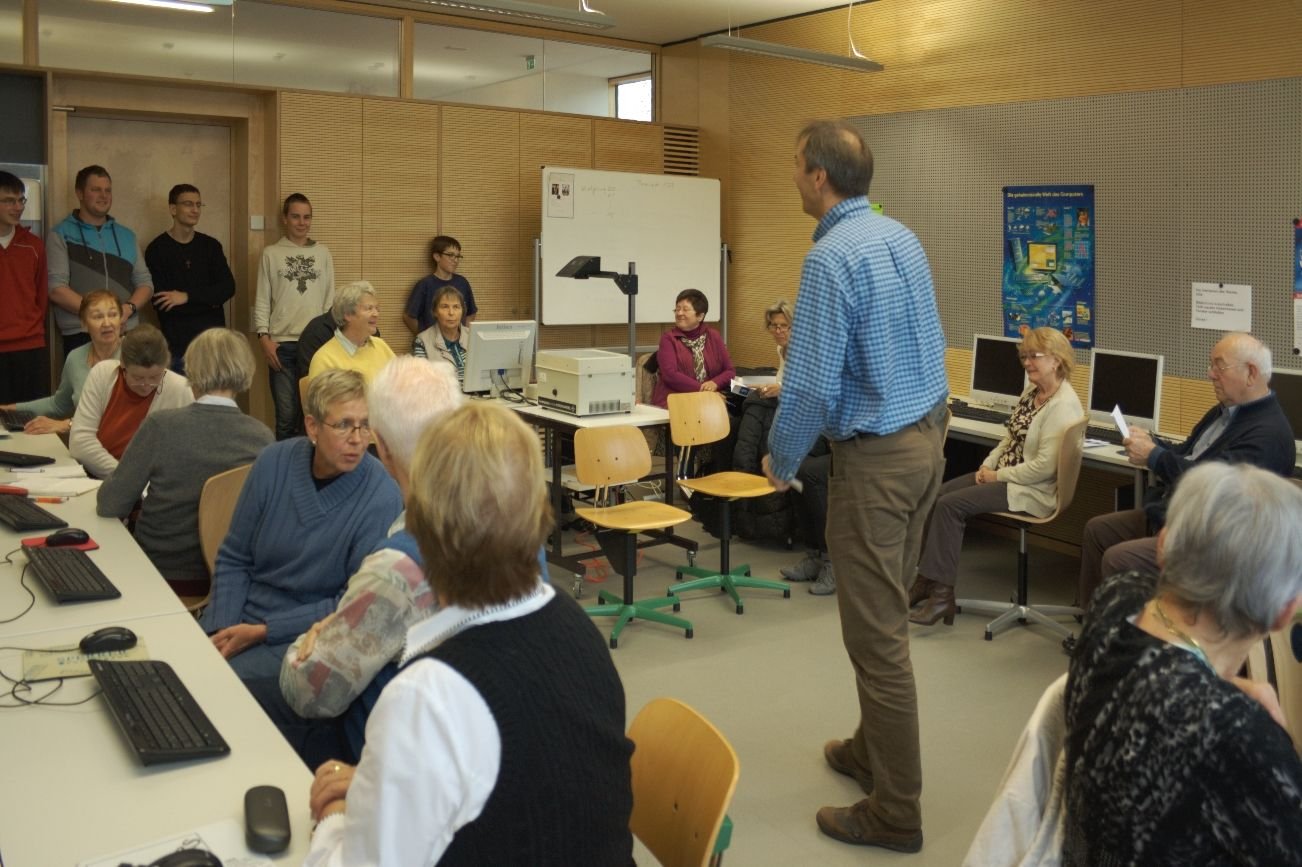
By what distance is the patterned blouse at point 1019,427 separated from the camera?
5215 millimetres

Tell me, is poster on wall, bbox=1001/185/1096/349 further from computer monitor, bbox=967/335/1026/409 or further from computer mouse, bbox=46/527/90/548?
computer mouse, bbox=46/527/90/548

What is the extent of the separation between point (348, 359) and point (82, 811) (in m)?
3.96

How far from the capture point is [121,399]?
4273 mm

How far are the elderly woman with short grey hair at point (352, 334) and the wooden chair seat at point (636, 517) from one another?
4.22ft

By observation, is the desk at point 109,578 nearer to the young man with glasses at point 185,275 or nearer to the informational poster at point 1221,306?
the young man with glasses at point 185,275

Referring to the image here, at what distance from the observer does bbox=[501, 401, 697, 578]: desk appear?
5547 mm

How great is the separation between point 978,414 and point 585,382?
6.65ft

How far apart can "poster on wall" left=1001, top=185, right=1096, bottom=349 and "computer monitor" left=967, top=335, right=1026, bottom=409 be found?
0.88 ft

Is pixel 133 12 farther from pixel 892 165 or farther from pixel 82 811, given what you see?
pixel 82 811

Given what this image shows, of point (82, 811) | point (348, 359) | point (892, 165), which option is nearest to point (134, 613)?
point (82, 811)

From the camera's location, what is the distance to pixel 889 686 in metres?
3.07

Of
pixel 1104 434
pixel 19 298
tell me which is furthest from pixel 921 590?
pixel 19 298

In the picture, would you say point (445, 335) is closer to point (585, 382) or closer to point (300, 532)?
point (585, 382)

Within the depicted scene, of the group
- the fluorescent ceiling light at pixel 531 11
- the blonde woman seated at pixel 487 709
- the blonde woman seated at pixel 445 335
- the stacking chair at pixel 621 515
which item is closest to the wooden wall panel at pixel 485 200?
the blonde woman seated at pixel 445 335
